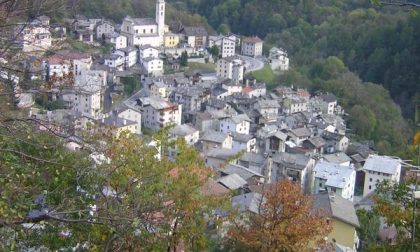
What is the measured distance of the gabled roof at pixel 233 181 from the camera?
1020cm

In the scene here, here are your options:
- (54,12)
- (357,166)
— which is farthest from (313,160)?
(54,12)

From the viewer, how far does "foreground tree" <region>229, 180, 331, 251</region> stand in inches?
181

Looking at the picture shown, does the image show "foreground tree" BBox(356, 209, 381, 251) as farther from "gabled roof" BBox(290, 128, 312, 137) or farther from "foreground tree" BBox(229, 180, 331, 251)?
"gabled roof" BBox(290, 128, 312, 137)

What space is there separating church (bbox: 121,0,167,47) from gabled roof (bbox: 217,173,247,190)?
517 inches

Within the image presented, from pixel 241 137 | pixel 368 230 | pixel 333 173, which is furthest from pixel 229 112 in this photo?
pixel 368 230

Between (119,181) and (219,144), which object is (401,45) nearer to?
(219,144)

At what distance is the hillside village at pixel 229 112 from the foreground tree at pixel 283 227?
1.42 m

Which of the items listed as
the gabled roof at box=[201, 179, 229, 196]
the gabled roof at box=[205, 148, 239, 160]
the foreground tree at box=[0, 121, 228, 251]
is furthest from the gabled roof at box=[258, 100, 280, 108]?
the foreground tree at box=[0, 121, 228, 251]

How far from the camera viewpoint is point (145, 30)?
23.7 metres

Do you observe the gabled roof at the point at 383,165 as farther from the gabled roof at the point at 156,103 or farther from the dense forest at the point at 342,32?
the dense forest at the point at 342,32

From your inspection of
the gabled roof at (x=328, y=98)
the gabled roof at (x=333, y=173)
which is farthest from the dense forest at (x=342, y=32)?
the gabled roof at (x=333, y=173)

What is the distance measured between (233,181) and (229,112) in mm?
6610

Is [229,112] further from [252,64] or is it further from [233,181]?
[252,64]

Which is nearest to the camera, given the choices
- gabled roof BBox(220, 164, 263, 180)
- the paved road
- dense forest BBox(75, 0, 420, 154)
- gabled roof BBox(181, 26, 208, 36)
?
gabled roof BBox(220, 164, 263, 180)
